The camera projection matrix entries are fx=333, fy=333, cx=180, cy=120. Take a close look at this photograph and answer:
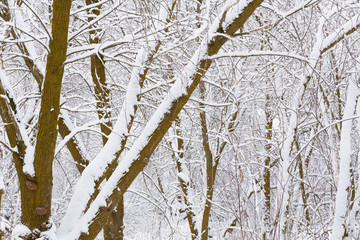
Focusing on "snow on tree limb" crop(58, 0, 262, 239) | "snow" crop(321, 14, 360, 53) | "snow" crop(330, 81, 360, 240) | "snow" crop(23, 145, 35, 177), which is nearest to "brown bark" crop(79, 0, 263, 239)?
"snow on tree limb" crop(58, 0, 262, 239)

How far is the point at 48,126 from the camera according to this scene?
2658 mm

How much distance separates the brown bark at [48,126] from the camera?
259 cm

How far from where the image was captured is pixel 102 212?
2.72 metres

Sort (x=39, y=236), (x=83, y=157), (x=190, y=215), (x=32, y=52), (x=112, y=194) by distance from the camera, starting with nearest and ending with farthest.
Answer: (x=39, y=236) < (x=112, y=194) < (x=32, y=52) < (x=83, y=157) < (x=190, y=215)

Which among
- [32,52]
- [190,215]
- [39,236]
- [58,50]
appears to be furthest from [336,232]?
[190,215]

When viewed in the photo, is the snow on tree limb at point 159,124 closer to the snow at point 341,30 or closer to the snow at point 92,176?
the snow at point 92,176

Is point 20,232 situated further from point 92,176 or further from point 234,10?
point 234,10

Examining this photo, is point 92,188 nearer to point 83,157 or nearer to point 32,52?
point 32,52

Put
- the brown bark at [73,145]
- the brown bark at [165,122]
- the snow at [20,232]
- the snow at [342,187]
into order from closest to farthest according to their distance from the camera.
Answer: the snow at [20,232], the snow at [342,187], the brown bark at [165,122], the brown bark at [73,145]

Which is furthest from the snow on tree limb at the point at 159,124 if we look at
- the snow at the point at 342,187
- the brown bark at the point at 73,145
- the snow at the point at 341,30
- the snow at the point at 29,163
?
the brown bark at the point at 73,145

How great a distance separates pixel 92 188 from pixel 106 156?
11.7 inches

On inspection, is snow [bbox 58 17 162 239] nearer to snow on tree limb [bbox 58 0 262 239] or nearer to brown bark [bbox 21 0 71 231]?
snow on tree limb [bbox 58 0 262 239]

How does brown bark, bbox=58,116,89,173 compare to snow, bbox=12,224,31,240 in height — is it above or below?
above

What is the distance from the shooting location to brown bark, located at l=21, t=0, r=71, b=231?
2.59m
